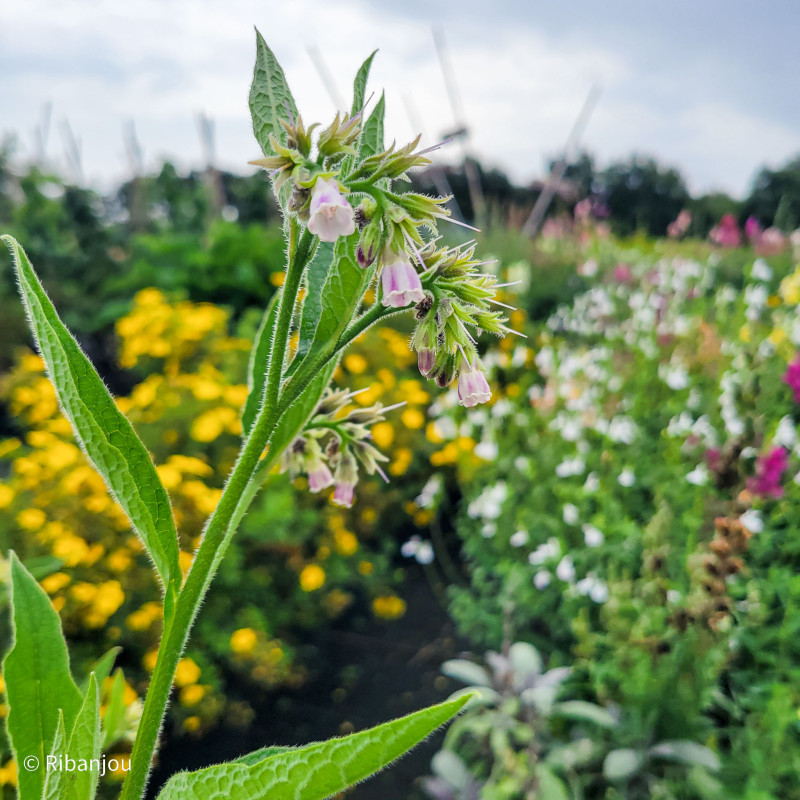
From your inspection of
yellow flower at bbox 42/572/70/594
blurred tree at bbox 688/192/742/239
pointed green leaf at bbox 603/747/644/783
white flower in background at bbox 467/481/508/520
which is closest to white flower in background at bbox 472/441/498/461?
white flower in background at bbox 467/481/508/520

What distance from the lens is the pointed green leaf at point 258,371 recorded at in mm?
788

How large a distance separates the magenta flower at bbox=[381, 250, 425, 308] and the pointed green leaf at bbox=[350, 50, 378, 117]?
16 cm

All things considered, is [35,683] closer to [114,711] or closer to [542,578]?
[114,711]

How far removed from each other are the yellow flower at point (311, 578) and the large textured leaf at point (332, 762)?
7.27 feet

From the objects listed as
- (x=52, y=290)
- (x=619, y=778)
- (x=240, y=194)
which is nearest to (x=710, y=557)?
(x=619, y=778)

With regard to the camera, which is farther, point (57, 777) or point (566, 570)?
point (566, 570)

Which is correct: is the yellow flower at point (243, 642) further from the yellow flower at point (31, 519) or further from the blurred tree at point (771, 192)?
the blurred tree at point (771, 192)

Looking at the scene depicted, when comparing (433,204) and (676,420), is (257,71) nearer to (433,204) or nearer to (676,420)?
(433,204)

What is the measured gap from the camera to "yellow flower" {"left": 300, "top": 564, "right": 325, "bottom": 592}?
277 cm

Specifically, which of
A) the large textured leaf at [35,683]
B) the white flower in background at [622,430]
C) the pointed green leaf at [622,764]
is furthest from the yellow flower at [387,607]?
the large textured leaf at [35,683]

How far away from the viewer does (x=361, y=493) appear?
352 cm

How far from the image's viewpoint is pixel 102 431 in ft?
2.19

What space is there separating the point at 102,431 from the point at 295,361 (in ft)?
0.66

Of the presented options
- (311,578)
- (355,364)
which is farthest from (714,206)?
(311,578)
